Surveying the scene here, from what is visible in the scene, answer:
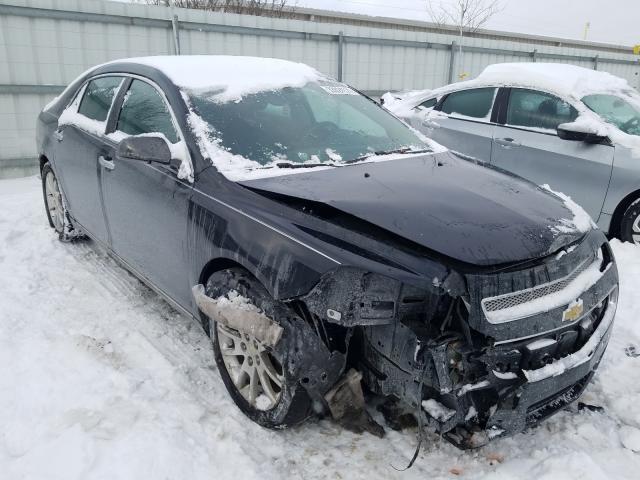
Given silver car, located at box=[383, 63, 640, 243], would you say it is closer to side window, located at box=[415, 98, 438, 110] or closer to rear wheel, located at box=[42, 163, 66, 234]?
side window, located at box=[415, 98, 438, 110]

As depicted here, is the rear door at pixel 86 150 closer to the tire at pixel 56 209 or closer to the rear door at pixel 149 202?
the rear door at pixel 149 202

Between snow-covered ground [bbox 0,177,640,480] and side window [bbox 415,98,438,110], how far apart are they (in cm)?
360

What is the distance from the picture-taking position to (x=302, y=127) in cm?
312

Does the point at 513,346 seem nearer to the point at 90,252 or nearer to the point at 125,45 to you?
the point at 90,252

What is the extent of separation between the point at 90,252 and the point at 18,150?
385cm

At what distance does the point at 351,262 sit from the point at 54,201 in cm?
376

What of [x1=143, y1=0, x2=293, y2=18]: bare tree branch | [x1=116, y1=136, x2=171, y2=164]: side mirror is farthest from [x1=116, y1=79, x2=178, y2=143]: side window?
[x1=143, y1=0, x2=293, y2=18]: bare tree branch

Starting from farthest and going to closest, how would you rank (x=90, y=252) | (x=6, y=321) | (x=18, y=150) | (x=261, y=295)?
1. (x=18, y=150)
2. (x=90, y=252)
3. (x=6, y=321)
4. (x=261, y=295)

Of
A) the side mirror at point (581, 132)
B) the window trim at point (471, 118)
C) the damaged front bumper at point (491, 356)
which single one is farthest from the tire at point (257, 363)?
the window trim at point (471, 118)

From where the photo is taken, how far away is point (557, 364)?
2156 millimetres

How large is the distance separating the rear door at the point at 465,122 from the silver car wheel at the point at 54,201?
157 inches

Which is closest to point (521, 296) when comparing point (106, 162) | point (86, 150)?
point (106, 162)

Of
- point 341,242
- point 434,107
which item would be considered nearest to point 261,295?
point 341,242

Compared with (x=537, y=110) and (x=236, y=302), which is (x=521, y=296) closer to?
(x=236, y=302)
